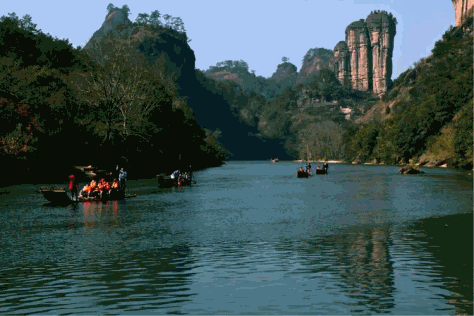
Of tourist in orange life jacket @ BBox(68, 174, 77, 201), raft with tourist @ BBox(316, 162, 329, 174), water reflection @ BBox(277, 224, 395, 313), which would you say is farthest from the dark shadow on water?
raft with tourist @ BBox(316, 162, 329, 174)

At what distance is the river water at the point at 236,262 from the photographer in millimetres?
14859

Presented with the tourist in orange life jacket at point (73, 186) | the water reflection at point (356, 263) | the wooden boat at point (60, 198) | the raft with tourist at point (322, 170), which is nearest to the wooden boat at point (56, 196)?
the wooden boat at point (60, 198)

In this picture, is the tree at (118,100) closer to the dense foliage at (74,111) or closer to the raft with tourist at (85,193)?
the dense foliage at (74,111)

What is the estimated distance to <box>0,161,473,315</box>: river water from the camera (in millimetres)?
14859

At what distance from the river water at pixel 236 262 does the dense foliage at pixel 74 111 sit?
39.6m

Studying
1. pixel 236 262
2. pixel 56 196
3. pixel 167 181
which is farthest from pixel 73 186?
pixel 236 262

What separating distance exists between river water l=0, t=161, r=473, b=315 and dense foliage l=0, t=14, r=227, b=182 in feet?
130

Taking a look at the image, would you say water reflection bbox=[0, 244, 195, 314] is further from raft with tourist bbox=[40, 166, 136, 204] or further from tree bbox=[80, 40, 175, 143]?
tree bbox=[80, 40, 175, 143]

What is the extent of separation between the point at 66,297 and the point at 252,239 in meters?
12.8

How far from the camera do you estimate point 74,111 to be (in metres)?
87.6

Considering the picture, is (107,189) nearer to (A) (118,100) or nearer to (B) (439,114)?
(A) (118,100)

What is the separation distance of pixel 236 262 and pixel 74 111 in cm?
7206

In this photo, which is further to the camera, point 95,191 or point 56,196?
point 95,191

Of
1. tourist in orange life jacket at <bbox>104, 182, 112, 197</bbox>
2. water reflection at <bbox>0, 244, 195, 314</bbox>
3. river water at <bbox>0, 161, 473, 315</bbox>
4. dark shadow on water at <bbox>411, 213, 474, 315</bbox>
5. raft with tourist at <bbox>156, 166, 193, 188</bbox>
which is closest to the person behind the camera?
water reflection at <bbox>0, 244, 195, 314</bbox>
